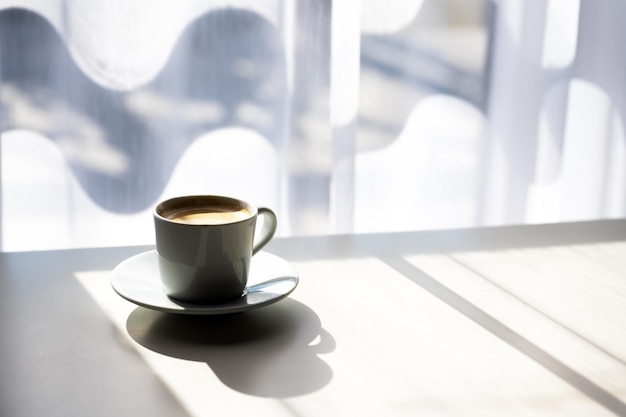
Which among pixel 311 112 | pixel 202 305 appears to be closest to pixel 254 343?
pixel 202 305

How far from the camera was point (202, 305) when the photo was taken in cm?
74

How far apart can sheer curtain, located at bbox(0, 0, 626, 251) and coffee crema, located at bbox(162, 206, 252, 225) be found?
35.0 inches

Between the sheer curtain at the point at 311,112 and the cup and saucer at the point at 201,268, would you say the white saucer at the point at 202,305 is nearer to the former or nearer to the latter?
the cup and saucer at the point at 201,268

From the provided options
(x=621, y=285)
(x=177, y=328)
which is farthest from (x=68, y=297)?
(x=621, y=285)

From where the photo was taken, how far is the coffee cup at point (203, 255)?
72 cm

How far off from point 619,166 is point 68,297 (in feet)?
4.96

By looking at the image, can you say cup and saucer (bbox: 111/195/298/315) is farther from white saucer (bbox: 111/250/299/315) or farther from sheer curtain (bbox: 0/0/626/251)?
sheer curtain (bbox: 0/0/626/251)

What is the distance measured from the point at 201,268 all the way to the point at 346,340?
0.47 ft

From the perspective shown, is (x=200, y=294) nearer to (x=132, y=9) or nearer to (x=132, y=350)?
(x=132, y=350)

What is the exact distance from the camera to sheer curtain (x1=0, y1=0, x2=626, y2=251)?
160 centimetres

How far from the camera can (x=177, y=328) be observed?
2.39 feet

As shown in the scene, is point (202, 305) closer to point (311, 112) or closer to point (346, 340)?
point (346, 340)

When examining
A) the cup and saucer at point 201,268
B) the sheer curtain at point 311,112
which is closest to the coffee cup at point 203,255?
the cup and saucer at point 201,268

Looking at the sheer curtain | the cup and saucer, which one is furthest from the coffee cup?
the sheer curtain
